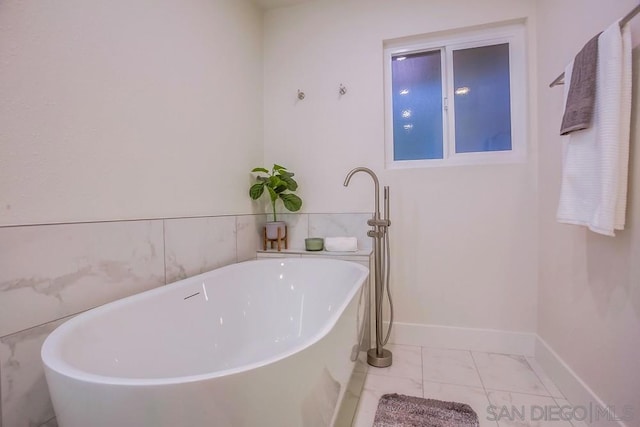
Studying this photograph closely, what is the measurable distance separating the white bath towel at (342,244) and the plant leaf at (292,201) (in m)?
0.34

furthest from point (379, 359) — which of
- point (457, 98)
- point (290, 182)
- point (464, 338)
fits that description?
point (457, 98)

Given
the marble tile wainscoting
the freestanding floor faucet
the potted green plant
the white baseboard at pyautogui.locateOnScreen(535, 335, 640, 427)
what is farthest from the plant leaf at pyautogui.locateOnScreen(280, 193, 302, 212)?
the white baseboard at pyautogui.locateOnScreen(535, 335, 640, 427)

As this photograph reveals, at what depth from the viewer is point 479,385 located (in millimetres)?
1557

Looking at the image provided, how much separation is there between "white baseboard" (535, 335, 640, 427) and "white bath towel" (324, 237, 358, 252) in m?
1.25

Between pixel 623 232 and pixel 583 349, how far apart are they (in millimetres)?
607

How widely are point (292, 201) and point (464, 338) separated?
Answer: 1.51 meters

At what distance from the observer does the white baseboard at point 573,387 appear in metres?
1.18

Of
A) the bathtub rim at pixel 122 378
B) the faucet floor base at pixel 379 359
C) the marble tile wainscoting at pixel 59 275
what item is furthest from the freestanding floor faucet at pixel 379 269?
the marble tile wainscoting at pixel 59 275

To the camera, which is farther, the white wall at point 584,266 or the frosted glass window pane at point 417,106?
the frosted glass window pane at point 417,106

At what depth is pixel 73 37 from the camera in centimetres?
102

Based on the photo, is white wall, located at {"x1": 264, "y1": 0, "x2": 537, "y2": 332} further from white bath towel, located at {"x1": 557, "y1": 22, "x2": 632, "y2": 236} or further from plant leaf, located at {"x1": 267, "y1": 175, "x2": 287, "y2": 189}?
white bath towel, located at {"x1": 557, "y1": 22, "x2": 632, "y2": 236}

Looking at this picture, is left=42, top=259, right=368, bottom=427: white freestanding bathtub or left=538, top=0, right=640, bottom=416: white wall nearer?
left=42, top=259, right=368, bottom=427: white freestanding bathtub

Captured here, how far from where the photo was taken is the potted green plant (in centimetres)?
203

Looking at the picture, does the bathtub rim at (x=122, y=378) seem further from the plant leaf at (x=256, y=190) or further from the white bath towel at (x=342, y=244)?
the plant leaf at (x=256, y=190)
